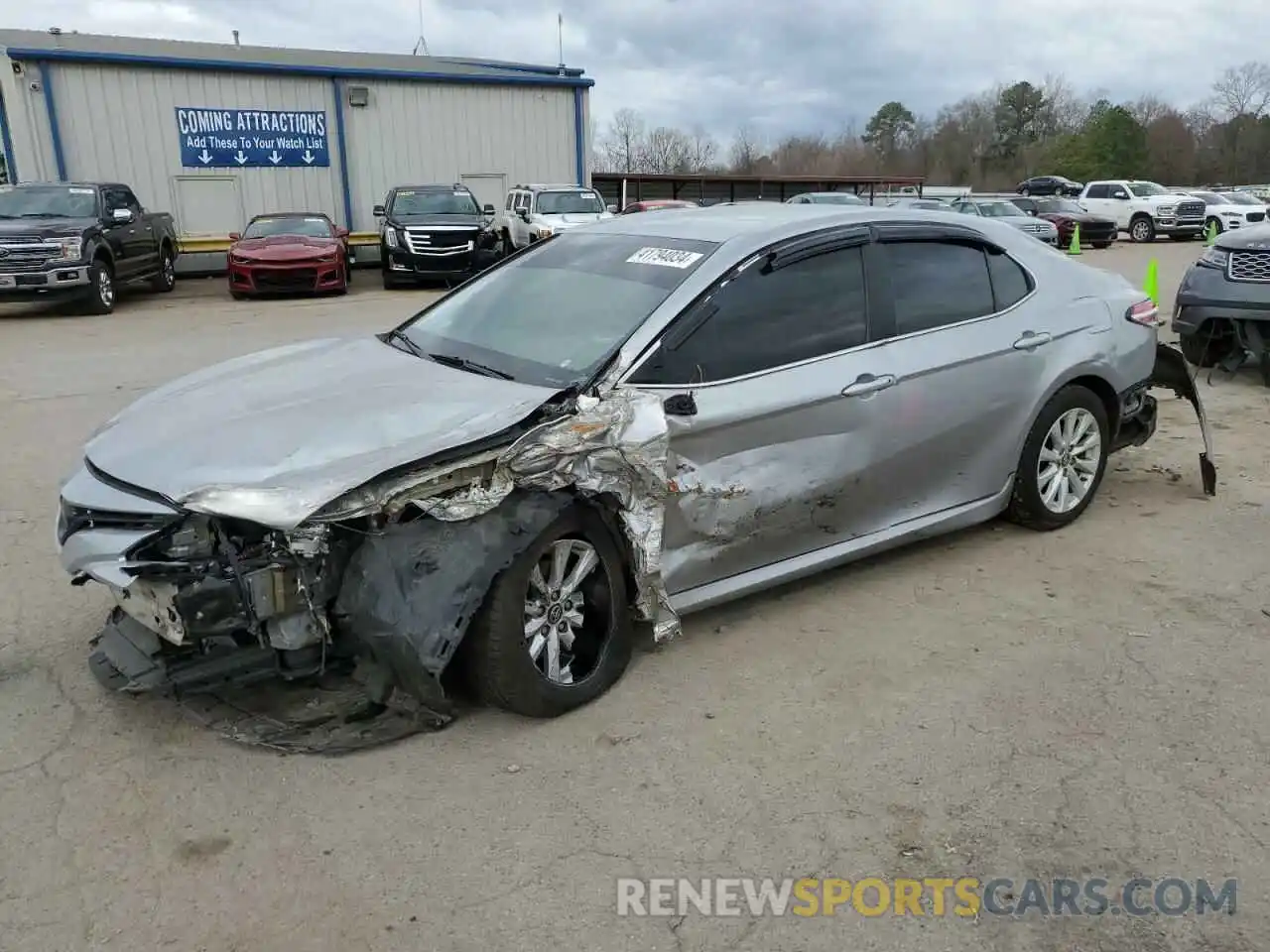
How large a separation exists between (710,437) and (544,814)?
4.81 feet

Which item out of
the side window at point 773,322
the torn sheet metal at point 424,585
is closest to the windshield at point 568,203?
the side window at point 773,322

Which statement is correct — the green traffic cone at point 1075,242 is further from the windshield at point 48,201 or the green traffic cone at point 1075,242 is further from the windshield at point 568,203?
the windshield at point 48,201

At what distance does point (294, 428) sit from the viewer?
333 centimetres

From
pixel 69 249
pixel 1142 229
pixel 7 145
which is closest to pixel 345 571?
pixel 69 249

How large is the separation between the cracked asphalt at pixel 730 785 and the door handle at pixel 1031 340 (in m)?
1.05

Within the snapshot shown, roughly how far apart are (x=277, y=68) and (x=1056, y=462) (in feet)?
70.4

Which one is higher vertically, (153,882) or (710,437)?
(710,437)

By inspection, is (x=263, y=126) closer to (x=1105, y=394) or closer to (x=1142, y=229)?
(x=1105, y=394)

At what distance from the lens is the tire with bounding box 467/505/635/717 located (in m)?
3.23

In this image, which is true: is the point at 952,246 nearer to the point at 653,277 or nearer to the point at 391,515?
the point at 653,277

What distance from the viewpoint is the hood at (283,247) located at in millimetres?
16422

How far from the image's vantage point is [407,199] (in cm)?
1923

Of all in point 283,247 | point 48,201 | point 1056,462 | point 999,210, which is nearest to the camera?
point 1056,462

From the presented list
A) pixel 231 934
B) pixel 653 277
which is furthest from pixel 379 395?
pixel 231 934
